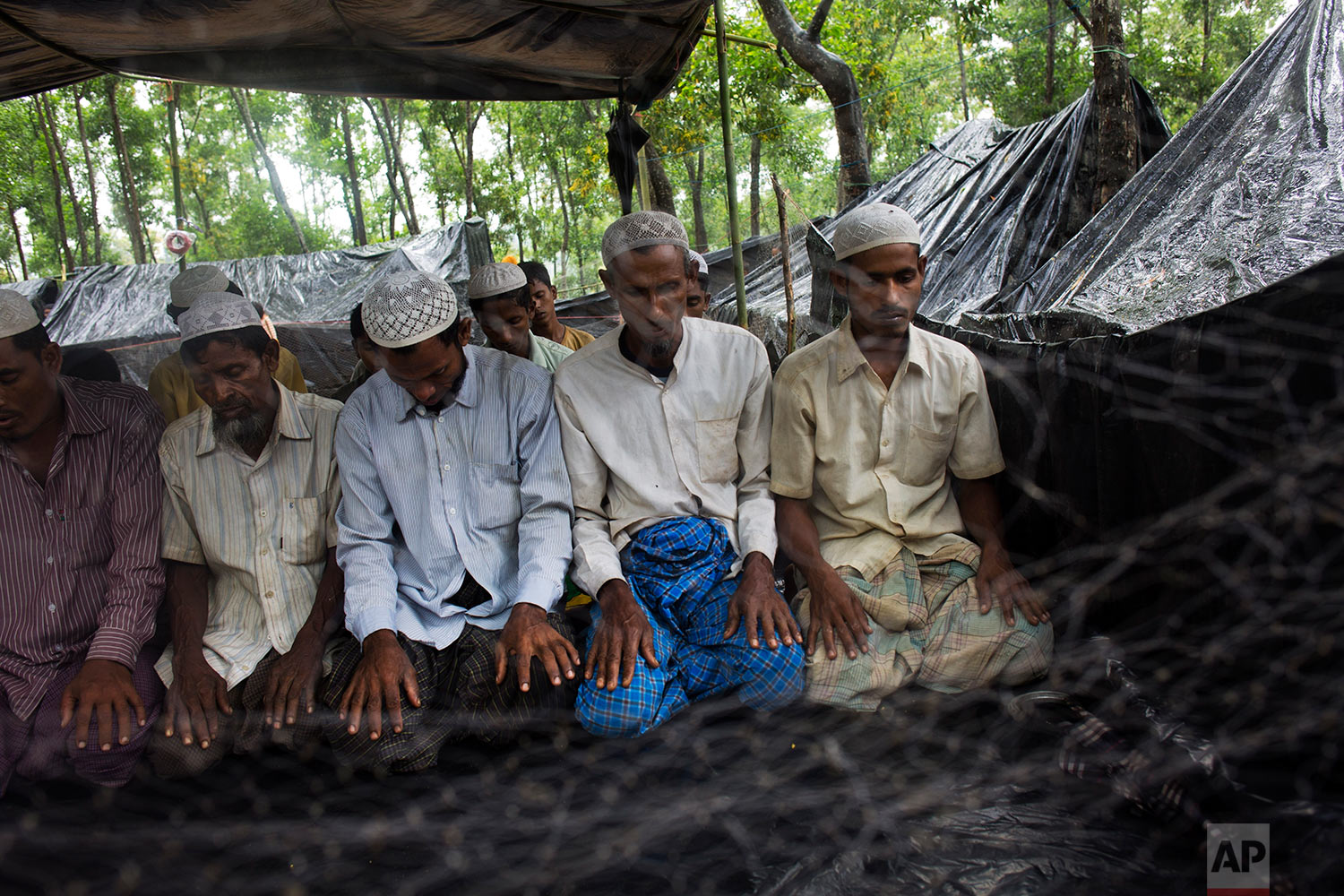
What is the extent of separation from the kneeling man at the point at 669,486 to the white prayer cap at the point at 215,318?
83 cm

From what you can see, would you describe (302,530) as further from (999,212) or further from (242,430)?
(999,212)

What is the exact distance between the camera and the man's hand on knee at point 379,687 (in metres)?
1.95

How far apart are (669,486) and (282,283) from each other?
9556mm

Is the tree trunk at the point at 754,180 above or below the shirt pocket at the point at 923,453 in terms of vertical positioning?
above

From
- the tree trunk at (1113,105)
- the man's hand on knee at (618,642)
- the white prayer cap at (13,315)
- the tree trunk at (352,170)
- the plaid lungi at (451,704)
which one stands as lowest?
the plaid lungi at (451,704)

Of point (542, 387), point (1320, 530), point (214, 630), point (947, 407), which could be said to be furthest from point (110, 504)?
point (1320, 530)

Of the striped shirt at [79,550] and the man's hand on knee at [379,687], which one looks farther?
the striped shirt at [79,550]

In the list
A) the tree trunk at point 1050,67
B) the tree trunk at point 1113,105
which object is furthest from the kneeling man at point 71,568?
the tree trunk at point 1050,67

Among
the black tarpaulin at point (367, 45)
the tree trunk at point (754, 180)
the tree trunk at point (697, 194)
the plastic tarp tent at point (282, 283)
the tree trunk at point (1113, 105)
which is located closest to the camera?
the black tarpaulin at point (367, 45)

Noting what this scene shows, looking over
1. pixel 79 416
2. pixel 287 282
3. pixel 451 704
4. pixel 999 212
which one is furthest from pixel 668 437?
pixel 287 282

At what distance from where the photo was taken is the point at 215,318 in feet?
7.29

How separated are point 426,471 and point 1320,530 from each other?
6.29 feet
